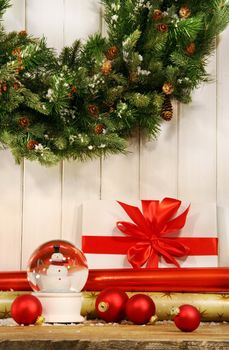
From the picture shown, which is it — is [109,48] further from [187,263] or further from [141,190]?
[187,263]

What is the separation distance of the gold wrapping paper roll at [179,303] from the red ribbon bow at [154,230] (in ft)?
1.22

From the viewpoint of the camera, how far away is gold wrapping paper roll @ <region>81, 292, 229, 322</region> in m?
1.76

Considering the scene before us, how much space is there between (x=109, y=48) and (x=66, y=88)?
192mm

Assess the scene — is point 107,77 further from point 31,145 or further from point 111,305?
point 111,305

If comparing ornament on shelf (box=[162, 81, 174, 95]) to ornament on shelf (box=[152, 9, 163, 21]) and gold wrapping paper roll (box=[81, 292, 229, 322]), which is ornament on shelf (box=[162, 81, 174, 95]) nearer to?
ornament on shelf (box=[152, 9, 163, 21])

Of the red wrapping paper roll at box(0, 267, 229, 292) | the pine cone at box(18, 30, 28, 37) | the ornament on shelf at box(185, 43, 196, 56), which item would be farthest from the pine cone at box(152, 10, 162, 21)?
the red wrapping paper roll at box(0, 267, 229, 292)

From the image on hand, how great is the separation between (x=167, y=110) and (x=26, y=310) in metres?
0.90

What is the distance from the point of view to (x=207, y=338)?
1.36 meters

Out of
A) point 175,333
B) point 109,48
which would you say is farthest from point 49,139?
point 175,333

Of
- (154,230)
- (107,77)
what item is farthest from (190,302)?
(107,77)

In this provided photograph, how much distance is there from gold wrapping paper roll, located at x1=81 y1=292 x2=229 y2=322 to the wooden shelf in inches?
11.3

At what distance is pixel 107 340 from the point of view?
4.31 feet

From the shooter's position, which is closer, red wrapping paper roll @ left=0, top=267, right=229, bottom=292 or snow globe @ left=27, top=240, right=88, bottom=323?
snow globe @ left=27, top=240, right=88, bottom=323

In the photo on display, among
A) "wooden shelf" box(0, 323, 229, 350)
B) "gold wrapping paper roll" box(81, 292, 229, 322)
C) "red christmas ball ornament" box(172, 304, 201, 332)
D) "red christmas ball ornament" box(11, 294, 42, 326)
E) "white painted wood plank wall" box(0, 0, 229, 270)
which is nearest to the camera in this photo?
"wooden shelf" box(0, 323, 229, 350)
